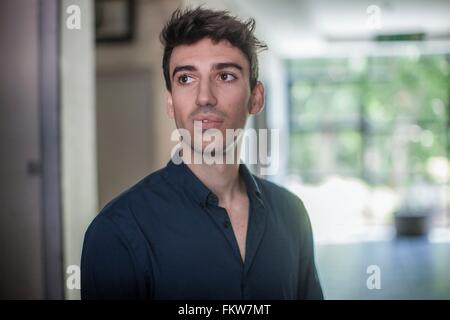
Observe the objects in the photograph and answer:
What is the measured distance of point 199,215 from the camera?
772mm

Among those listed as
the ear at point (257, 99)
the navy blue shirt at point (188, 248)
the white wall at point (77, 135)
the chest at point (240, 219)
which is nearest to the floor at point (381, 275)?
the navy blue shirt at point (188, 248)

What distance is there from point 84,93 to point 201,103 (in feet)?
1.50

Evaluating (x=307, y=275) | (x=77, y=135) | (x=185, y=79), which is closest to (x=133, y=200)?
(x=185, y=79)

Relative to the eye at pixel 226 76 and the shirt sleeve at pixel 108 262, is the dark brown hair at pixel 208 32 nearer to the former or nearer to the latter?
the eye at pixel 226 76

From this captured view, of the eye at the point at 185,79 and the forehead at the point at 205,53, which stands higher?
the forehead at the point at 205,53

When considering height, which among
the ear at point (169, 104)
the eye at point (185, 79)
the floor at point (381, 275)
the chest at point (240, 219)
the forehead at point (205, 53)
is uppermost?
the forehead at point (205, 53)

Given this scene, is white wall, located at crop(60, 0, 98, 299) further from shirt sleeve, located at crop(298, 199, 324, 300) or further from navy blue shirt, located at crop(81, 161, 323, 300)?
shirt sleeve, located at crop(298, 199, 324, 300)

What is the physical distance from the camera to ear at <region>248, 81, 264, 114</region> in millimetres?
791

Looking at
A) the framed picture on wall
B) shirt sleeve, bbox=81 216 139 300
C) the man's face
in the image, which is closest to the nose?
the man's face

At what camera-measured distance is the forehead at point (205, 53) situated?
2.46ft

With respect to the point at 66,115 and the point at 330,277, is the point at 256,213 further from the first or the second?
the point at 66,115

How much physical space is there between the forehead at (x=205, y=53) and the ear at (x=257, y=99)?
0.19 ft

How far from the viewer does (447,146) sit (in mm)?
1284
